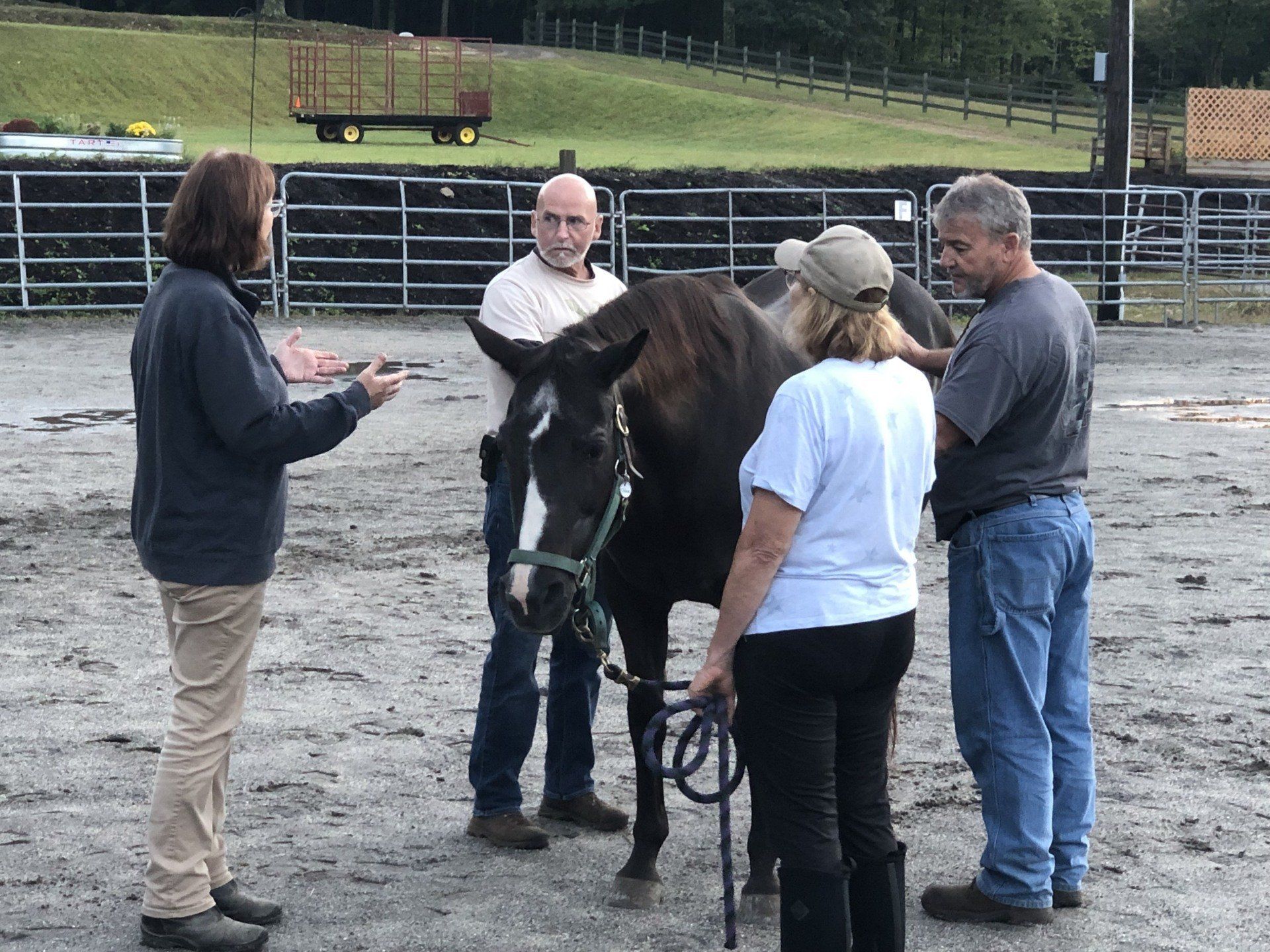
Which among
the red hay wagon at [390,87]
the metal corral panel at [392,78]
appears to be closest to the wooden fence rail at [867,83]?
the red hay wagon at [390,87]

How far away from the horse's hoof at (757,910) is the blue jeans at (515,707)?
2.41 feet

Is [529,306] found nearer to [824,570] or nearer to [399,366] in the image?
[824,570]

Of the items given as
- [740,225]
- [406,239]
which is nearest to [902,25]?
[740,225]

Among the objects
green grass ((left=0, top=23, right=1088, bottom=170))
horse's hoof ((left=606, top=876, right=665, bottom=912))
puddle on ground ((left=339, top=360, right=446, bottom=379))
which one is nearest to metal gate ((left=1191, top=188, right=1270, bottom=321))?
green grass ((left=0, top=23, right=1088, bottom=170))

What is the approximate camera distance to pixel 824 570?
108 inches

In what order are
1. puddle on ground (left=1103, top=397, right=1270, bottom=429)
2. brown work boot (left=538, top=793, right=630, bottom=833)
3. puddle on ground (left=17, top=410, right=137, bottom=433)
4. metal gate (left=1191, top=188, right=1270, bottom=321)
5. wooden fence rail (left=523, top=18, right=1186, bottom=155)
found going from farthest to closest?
wooden fence rail (left=523, top=18, right=1186, bottom=155)
metal gate (left=1191, top=188, right=1270, bottom=321)
puddle on ground (left=1103, top=397, right=1270, bottom=429)
puddle on ground (left=17, top=410, right=137, bottom=433)
brown work boot (left=538, top=793, right=630, bottom=833)

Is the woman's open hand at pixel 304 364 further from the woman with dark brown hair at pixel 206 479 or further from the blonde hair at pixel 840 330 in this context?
the blonde hair at pixel 840 330

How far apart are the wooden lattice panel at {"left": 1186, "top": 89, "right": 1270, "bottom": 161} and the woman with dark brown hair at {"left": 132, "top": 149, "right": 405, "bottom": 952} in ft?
95.8

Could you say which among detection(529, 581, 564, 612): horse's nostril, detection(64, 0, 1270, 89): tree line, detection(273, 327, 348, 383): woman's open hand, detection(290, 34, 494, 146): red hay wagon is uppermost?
detection(64, 0, 1270, 89): tree line

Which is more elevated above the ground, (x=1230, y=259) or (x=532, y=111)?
(x=532, y=111)

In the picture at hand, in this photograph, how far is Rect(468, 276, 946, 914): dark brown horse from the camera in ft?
10.2

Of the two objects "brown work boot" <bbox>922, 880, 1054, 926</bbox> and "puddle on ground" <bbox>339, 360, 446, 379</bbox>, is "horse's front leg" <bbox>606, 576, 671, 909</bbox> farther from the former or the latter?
"puddle on ground" <bbox>339, 360, 446, 379</bbox>

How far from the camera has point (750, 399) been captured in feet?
12.3

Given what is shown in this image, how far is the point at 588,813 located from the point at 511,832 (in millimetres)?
284
